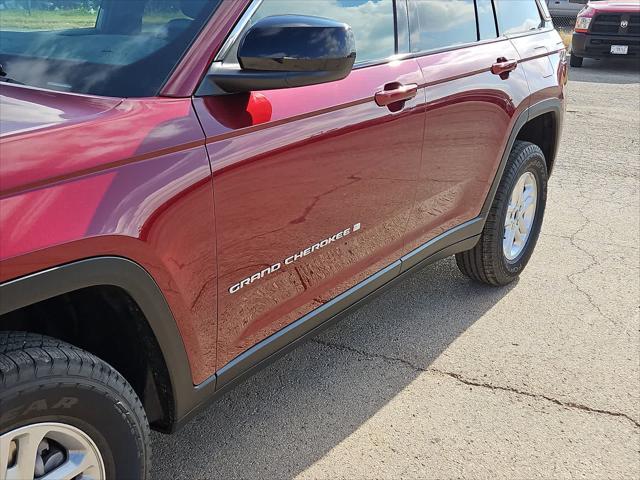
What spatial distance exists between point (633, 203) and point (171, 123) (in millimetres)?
4625

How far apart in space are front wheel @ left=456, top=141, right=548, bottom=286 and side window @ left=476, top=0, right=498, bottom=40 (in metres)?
0.63

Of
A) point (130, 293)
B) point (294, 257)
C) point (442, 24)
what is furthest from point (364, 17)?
point (130, 293)

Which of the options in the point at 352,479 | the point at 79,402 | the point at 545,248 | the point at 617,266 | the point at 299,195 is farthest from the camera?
the point at 545,248

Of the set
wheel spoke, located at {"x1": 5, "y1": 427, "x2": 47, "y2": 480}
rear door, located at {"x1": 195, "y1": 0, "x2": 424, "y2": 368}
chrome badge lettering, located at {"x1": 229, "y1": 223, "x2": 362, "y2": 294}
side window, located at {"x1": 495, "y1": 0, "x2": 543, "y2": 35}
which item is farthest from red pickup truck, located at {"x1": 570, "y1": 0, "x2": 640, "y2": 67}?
wheel spoke, located at {"x1": 5, "y1": 427, "x2": 47, "y2": 480}

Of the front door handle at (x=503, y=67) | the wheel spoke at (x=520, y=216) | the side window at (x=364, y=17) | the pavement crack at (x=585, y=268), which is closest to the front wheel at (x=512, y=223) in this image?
the wheel spoke at (x=520, y=216)

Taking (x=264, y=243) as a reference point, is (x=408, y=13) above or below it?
above

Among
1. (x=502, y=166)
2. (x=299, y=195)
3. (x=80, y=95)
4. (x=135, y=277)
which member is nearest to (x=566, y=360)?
(x=502, y=166)

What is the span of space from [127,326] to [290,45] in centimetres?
86

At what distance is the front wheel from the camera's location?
11.7 ft

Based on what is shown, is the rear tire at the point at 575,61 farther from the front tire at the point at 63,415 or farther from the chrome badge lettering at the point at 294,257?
the front tire at the point at 63,415

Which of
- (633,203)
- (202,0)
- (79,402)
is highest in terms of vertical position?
(202,0)

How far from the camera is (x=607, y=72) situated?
1295 cm

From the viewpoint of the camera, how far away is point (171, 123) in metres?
1.75

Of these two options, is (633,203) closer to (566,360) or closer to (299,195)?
(566,360)
